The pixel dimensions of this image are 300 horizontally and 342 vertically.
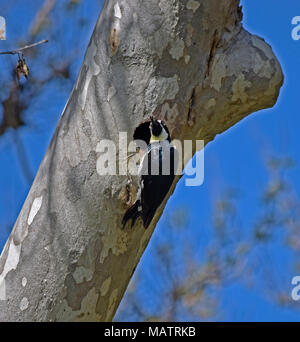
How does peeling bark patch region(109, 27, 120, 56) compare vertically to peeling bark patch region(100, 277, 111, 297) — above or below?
above

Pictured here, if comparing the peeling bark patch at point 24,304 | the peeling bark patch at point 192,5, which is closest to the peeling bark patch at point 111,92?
the peeling bark patch at point 192,5

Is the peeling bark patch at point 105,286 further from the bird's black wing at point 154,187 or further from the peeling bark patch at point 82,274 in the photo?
the bird's black wing at point 154,187

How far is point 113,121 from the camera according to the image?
5.86 feet

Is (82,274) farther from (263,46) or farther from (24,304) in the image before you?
(263,46)

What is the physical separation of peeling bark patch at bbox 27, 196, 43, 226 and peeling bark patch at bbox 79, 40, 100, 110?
30 cm

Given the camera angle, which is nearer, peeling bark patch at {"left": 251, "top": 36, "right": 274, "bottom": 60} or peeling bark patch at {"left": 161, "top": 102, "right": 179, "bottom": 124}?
peeling bark patch at {"left": 161, "top": 102, "right": 179, "bottom": 124}

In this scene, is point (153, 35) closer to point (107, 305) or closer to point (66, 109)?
point (66, 109)

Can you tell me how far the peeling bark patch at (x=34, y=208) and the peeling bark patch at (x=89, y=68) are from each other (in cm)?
30

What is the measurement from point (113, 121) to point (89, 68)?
0.64ft

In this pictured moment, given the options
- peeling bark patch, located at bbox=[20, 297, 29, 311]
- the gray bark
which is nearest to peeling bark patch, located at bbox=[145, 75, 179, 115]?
the gray bark

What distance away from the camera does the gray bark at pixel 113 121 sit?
1655 mm

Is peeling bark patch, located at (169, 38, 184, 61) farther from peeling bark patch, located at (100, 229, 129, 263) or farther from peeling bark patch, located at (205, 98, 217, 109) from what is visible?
peeling bark patch, located at (100, 229, 129, 263)

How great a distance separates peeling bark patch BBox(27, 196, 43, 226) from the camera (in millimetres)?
1710
